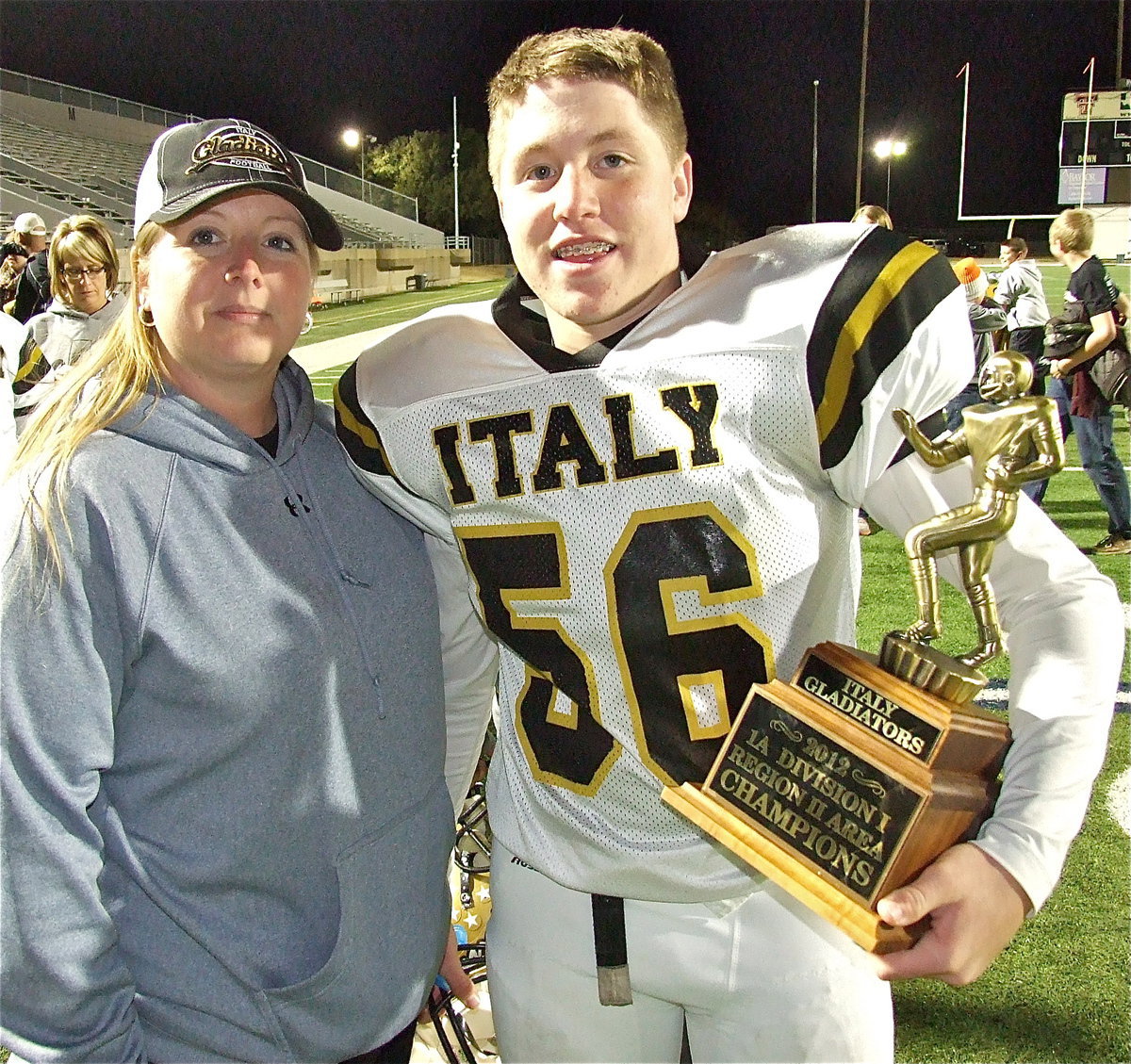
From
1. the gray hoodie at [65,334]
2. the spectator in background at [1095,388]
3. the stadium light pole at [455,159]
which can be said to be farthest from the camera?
the stadium light pole at [455,159]

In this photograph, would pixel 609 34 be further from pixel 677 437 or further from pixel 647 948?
pixel 647 948

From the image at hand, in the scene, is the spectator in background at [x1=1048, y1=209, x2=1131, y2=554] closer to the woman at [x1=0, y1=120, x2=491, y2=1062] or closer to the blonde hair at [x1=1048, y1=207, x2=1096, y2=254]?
the blonde hair at [x1=1048, y1=207, x2=1096, y2=254]

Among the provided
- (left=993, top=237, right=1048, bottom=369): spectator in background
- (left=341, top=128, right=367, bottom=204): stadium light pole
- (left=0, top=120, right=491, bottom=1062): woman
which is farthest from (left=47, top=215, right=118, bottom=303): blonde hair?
(left=341, top=128, right=367, bottom=204): stadium light pole

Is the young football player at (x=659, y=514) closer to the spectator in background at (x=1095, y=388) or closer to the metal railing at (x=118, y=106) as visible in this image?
the spectator in background at (x=1095, y=388)

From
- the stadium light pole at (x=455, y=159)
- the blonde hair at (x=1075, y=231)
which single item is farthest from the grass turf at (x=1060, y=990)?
Result: the stadium light pole at (x=455, y=159)

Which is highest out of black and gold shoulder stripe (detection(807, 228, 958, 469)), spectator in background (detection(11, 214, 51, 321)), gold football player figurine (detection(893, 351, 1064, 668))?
spectator in background (detection(11, 214, 51, 321))

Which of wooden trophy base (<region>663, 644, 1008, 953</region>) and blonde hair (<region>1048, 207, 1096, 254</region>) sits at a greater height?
blonde hair (<region>1048, 207, 1096, 254</region>)

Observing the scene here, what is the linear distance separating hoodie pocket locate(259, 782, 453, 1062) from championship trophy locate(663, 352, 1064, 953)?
40 cm

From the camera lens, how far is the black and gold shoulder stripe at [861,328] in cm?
107

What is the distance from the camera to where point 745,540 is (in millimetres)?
1104

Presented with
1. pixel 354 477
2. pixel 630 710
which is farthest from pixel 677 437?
pixel 354 477

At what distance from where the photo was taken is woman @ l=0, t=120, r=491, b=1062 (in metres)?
1.05

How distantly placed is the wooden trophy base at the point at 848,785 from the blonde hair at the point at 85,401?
728 mm

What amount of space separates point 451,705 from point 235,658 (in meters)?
0.42
